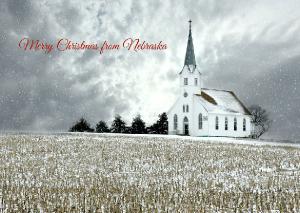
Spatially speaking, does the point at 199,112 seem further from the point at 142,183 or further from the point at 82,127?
the point at 142,183

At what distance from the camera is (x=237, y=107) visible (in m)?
73.2

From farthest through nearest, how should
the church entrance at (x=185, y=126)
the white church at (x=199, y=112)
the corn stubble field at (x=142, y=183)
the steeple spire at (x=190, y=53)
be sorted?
1. the steeple spire at (x=190, y=53)
2. the church entrance at (x=185, y=126)
3. the white church at (x=199, y=112)
4. the corn stubble field at (x=142, y=183)

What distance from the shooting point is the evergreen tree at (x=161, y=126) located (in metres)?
71.4

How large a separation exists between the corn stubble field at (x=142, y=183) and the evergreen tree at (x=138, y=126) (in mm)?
41643

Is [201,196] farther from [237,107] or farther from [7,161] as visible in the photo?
[237,107]

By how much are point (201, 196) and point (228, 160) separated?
12385 millimetres

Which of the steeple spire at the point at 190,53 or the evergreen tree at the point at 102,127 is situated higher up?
the steeple spire at the point at 190,53

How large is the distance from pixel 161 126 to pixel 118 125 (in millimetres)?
7529

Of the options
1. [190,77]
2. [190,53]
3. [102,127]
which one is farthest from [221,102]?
[102,127]

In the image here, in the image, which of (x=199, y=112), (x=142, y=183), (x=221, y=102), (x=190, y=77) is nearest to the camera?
(x=142, y=183)

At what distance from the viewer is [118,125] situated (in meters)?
69.1

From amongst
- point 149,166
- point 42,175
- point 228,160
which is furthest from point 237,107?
point 42,175

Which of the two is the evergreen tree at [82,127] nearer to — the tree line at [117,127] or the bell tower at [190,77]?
the tree line at [117,127]

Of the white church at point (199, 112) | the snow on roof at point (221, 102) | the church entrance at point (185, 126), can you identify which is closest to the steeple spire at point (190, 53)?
the white church at point (199, 112)
